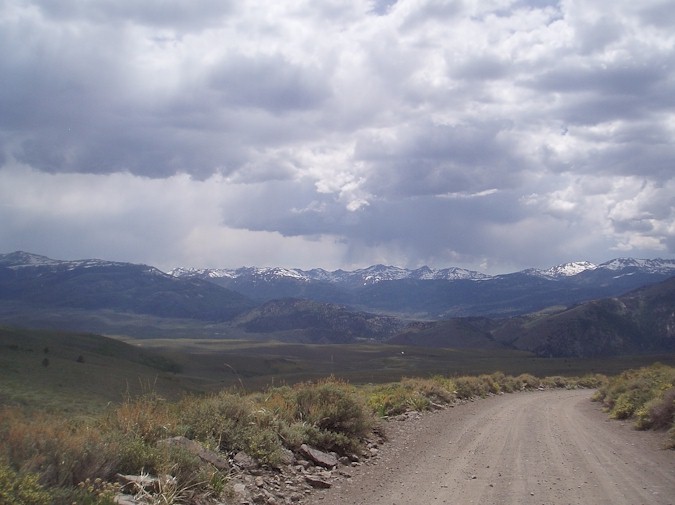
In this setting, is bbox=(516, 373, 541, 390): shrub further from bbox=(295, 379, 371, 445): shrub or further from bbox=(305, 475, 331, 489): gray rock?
bbox=(305, 475, 331, 489): gray rock

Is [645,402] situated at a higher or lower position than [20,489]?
lower

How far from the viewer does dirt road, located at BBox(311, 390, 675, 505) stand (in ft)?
31.4

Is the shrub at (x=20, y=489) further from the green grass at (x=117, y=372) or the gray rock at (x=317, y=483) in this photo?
the gray rock at (x=317, y=483)

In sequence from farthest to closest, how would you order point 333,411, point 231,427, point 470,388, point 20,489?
1. point 470,388
2. point 333,411
3. point 231,427
4. point 20,489

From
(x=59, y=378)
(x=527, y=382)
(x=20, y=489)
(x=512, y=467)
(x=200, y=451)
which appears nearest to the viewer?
(x=20, y=489)

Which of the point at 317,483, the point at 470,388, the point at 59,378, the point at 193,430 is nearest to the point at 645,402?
the point at 470,388

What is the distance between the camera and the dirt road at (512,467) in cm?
956

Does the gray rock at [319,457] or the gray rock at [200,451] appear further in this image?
the gray rock at [319,457]

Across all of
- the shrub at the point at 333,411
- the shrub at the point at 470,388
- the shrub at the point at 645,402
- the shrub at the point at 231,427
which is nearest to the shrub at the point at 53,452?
the shrub at the point at 231,427

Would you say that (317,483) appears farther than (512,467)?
No

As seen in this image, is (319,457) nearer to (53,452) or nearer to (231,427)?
(231,427)

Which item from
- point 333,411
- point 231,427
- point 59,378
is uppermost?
point 231,427

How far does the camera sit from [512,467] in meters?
11.7

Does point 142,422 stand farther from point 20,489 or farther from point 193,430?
point 20,489
